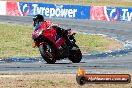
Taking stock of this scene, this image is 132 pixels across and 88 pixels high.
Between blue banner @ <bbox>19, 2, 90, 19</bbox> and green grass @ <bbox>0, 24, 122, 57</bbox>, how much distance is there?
34.2 ft

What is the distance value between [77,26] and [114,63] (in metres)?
23.3

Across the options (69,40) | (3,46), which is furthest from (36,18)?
(3,46)

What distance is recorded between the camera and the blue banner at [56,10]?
48812 mm

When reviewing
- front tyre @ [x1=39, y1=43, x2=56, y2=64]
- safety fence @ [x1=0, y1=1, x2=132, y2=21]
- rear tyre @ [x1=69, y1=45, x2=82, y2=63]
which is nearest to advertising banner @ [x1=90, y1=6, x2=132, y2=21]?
safety fence @ [x1=0, y1=1, x2=132, y2=21]

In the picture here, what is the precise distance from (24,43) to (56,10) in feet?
67.1

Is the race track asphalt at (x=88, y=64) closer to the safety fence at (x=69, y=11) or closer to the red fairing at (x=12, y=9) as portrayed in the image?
the safety fence at (x=69, y=11)

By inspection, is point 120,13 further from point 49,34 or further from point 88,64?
point 49,34

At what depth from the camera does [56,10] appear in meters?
51.1

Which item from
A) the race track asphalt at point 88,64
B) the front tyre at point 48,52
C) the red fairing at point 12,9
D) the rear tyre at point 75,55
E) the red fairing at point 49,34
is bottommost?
the red fairing at point 12,9

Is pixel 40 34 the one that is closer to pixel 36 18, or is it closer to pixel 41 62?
pixel 36 18

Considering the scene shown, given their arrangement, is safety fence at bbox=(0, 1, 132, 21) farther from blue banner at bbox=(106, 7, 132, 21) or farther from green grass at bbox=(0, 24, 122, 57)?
green grass at bbox=(0, 24, 122, 57)

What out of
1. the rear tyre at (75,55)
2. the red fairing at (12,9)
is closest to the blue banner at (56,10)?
the red fairing at (12,9)

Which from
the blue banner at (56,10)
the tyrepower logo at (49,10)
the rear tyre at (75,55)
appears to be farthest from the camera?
the tyrepower logo at (49,10)

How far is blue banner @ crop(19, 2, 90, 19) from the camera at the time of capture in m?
48.8
